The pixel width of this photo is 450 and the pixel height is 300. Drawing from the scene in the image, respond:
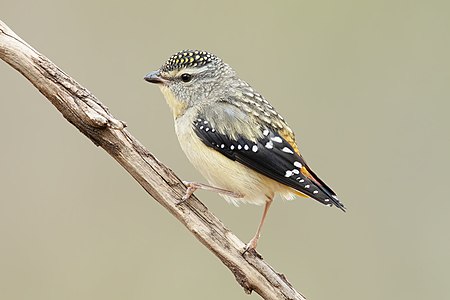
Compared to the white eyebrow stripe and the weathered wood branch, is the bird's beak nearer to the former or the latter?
the white eyebrow stripe

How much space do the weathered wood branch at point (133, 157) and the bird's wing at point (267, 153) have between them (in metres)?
0.42

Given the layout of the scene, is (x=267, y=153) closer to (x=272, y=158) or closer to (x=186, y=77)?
(x=272, y=158)

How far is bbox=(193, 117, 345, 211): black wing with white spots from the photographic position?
5051 millimetres

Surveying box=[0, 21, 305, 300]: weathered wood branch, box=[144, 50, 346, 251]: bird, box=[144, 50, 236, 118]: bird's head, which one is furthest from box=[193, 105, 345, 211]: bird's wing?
box=[0, 21, 305, 300]: weathered wood branch

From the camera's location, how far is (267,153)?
16.8 ft

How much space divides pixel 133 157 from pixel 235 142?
726mm

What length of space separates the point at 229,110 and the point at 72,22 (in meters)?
3.18

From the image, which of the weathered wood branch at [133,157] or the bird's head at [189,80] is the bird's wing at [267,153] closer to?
the bird's head at [189,80]

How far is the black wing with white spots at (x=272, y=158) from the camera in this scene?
16.6ft

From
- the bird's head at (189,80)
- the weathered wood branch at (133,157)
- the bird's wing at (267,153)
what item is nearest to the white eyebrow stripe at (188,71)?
the bird's head at (189,80)

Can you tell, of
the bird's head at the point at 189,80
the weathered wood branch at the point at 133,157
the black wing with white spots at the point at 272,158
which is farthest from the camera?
the bird's head at the point at 189,80

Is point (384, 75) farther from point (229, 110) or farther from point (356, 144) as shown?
point (229, 110)

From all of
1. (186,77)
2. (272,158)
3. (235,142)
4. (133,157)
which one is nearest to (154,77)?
(186,77)

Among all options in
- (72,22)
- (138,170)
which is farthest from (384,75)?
(138,170)
